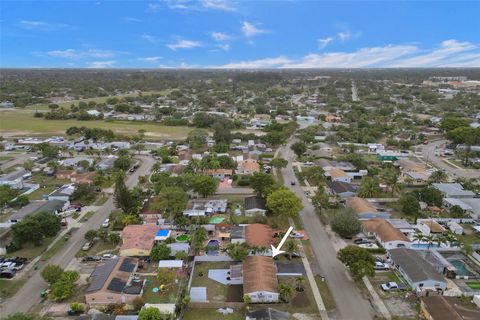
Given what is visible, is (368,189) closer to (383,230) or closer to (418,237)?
(383,230)

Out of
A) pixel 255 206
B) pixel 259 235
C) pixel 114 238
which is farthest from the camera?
pixel 255 206

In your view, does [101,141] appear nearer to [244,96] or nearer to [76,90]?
[244,96]

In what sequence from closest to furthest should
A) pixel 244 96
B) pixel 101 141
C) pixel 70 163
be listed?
1. pixel 70 163
2. pixel 101 141
3. pixel 244 96

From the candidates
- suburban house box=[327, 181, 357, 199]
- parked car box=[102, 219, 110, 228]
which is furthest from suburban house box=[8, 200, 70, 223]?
suburban house box=[327, 181, 357, 199]

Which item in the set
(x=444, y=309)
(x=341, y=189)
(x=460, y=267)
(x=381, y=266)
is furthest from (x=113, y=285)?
(x=341, y=189)

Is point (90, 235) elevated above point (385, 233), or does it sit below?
above

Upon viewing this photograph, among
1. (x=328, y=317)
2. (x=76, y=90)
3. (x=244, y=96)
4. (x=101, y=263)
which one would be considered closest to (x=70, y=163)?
(x=101, y=263)
